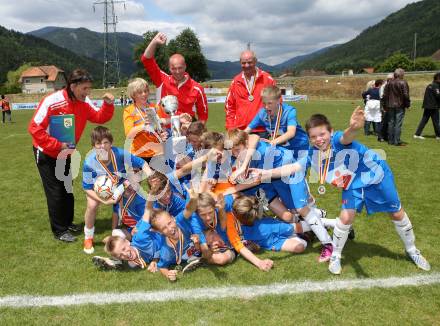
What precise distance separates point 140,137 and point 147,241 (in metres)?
1.73

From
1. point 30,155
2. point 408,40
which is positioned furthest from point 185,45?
point 408,40

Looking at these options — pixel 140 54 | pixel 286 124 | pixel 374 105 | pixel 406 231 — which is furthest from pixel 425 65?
pixel 406 231

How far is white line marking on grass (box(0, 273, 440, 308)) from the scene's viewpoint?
355cm

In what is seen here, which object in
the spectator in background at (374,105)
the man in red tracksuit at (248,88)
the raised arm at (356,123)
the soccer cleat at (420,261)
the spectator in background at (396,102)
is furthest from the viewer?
the spectator in background at (374,105)

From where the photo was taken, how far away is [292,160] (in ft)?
15.8

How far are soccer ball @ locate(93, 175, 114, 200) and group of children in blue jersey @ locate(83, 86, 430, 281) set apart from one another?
8cm

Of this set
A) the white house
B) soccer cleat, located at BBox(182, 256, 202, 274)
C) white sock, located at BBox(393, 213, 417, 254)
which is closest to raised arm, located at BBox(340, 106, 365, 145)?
white sock, located at BBox(393, 213, 417, 254)

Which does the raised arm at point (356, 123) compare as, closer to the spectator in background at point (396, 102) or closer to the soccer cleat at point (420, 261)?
the soccer cleat at point (420, 261)

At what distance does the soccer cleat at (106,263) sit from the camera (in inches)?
161

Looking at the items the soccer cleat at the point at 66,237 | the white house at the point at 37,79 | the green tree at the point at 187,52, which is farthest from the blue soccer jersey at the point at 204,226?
the white house at the point at 37,79

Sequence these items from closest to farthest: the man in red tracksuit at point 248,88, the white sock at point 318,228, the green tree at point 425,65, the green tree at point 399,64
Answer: the white sock at point 318,228, the man in red tracksuit at point 248,88, the green tree at point 425,65, the green tree at point 399,64

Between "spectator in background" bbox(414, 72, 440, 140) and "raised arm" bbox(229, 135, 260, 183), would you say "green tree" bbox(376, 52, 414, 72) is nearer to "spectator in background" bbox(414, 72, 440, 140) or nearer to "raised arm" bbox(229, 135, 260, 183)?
"spectator in background" bbox(414, 72, 440, 140)

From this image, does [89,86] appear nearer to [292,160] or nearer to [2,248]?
[2,248]

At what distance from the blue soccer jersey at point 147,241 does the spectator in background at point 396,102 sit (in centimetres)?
976
